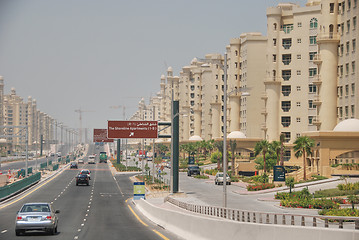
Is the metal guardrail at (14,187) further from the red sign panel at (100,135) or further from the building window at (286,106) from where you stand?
the building window at (286,106)

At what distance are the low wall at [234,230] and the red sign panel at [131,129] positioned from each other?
20617 mm

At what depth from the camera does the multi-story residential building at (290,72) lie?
4264 inches

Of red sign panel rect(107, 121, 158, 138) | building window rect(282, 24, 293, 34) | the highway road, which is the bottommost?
the highway road

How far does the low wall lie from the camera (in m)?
17.6

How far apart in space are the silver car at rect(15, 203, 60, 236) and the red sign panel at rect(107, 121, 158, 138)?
91.5ft

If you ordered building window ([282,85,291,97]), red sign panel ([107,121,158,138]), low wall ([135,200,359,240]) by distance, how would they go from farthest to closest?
building window ([282,85,291,97]) → red sign panel ([107,121,158,138]) → low wall ([135,200,359,240])

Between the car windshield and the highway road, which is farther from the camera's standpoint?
the highway road

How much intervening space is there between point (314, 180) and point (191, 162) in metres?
66.4

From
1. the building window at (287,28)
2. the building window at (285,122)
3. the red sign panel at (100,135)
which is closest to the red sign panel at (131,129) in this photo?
the building window at (285,122)

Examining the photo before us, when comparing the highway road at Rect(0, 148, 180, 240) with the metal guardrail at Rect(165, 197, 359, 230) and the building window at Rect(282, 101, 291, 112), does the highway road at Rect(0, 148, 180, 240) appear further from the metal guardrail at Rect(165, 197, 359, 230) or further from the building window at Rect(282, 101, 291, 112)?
the building window at Rect(282, 101, 291, 112)

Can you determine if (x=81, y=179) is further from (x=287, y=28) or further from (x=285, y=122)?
(x=287, y=28)

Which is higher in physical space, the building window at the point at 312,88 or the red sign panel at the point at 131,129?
the building window at the point at 312,88

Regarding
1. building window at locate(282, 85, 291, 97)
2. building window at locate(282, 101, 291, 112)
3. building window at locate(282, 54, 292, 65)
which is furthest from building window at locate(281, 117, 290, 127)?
building window at locate(282, 54, 292, 65)

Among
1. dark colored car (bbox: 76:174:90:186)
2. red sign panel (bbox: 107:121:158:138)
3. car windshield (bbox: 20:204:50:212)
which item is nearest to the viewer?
car windshield (bbox: 20:204:50:212)
